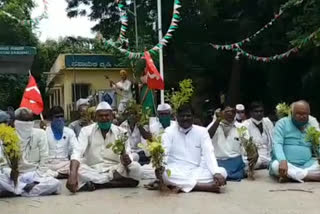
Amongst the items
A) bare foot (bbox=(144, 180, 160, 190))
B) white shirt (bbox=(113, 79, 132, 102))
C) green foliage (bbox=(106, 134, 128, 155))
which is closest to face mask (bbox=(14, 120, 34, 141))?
green foliage (bbox=(106, 134, 128, 155))

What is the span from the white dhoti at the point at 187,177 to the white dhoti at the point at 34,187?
4.79 ft

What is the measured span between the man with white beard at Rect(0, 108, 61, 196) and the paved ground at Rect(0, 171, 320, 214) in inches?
6.7

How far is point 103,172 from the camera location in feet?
23.3

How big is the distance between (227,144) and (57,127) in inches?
106

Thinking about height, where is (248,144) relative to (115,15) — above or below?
below

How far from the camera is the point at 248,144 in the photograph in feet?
25.3

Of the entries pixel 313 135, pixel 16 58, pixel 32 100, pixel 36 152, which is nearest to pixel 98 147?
pixel 36 152

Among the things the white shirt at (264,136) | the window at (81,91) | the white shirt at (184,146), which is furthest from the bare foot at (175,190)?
the window at (81,91)

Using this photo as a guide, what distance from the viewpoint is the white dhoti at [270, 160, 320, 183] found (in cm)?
733

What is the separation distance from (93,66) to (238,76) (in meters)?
7.65

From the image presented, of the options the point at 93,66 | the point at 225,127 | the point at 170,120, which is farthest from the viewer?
the point at 93,66

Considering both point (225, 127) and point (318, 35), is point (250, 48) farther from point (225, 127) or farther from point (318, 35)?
point (225, 127)

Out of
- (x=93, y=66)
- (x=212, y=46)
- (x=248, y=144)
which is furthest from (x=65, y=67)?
(x=248, y=144)

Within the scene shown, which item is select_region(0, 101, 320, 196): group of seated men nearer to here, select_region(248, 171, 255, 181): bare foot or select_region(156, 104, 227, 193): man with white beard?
select_region(156, 104, 227, 193): man with white beard
